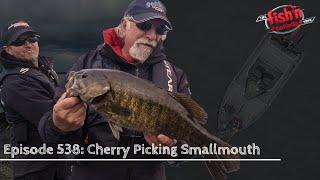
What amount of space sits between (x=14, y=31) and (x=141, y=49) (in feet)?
10.3

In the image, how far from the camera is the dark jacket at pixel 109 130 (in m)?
3.46

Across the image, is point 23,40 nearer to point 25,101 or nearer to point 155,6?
point 25,101

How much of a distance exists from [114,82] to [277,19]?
5.12m

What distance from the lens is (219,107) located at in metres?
7.87

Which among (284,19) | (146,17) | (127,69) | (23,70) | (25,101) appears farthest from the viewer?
(284,19)

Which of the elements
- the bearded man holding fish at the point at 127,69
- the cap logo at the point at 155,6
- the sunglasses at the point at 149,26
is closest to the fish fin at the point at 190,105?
the bearded man holding fish at the point at 127,69

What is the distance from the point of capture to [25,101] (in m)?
5.40

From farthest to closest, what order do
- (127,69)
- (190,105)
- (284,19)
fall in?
(284,19) → (127,69) → (190,105)

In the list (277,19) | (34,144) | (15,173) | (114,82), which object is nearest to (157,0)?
(114,82)

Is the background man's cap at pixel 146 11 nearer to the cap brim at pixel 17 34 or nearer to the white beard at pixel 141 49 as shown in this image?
the white beard at pixel 141 49

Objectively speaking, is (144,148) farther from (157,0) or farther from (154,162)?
(157,0)

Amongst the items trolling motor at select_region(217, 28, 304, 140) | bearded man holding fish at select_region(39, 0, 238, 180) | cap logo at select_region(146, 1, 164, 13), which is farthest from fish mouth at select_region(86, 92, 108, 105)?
trolling motor at select_region(217, 28, 304, 140)

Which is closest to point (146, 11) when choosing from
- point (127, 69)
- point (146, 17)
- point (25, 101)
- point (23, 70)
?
point (146, 17)

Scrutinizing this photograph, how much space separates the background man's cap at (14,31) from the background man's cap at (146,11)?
281 cm
